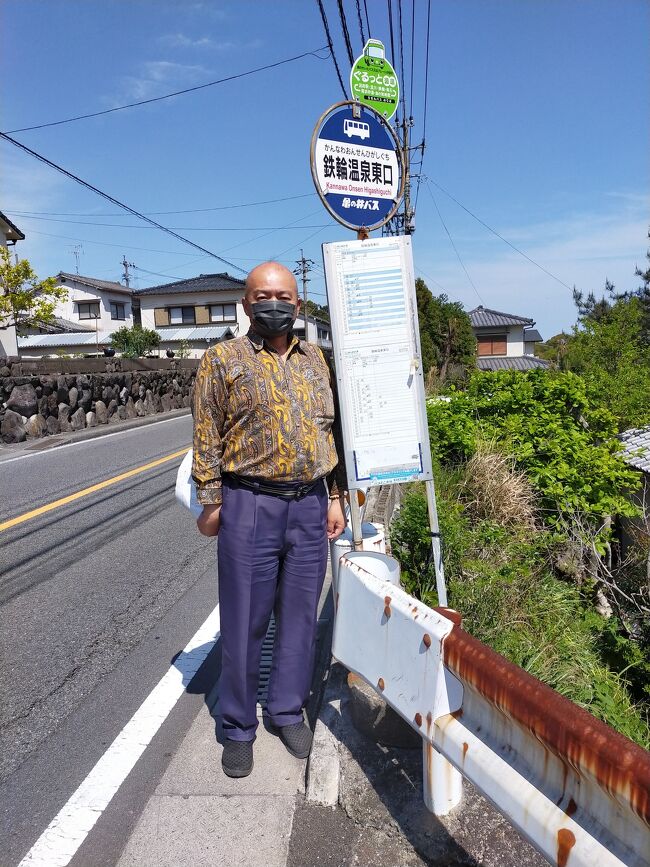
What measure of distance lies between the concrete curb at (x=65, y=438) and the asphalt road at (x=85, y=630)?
11.8 ft

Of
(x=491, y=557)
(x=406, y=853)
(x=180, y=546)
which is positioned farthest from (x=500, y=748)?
(x=180, y=546)

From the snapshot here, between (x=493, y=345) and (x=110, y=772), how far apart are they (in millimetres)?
44905

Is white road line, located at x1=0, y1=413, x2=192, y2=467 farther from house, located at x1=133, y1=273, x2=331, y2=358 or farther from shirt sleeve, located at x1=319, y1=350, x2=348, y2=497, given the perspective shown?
house, located at x1=133, y1=273, x2=331, y2=358

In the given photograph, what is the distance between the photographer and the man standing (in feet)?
8.13

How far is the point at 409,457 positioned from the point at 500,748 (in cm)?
156

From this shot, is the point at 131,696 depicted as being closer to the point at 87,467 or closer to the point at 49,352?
the point at 87,467

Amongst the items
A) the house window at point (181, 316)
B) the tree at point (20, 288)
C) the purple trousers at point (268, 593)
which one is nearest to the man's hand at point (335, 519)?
the purple trousers at point (268, 593)

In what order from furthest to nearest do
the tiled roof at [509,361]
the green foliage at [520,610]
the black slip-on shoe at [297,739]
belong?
the tiled roof at [509,361] < the green foliage at [520,610] < the black slip-on shoe at [297,739]

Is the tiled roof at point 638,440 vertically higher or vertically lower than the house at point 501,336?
lower

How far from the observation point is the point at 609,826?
51.5 inches

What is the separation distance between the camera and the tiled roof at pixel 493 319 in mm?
44156

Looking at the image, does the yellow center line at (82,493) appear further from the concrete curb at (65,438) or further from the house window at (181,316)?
the house window at (181,316)

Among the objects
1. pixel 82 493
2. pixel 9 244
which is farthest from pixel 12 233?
pixel 82 493

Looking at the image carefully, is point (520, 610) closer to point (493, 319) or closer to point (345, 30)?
point (345, 30)
